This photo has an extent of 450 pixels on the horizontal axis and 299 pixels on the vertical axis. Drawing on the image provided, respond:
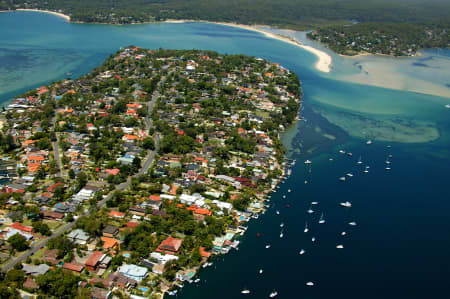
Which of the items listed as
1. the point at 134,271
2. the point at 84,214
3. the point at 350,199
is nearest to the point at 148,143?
the point at 84,214

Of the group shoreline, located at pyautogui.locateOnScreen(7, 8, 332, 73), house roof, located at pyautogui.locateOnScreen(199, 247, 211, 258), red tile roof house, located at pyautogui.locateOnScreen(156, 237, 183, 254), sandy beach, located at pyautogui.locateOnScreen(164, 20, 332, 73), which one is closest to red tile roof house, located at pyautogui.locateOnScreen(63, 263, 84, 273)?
red tile roof house, located at pyautogui.locateOnScreen(156, 237, 183, 254)

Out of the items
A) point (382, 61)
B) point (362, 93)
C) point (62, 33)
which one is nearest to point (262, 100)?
point (362, 93)

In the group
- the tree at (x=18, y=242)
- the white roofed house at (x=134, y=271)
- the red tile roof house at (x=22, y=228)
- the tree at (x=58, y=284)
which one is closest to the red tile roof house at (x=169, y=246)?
the white roofed house at (x=134, y=271)

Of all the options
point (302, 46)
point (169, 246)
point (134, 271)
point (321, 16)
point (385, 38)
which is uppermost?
point (321, 16)

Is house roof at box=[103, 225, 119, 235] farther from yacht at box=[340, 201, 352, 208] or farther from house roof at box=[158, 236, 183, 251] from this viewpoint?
yacht at box=[340, 201, 352, 208]

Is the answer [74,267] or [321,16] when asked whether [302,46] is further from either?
[74,267]

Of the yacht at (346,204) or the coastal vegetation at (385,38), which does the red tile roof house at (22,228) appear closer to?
the yacht at (346,204)
